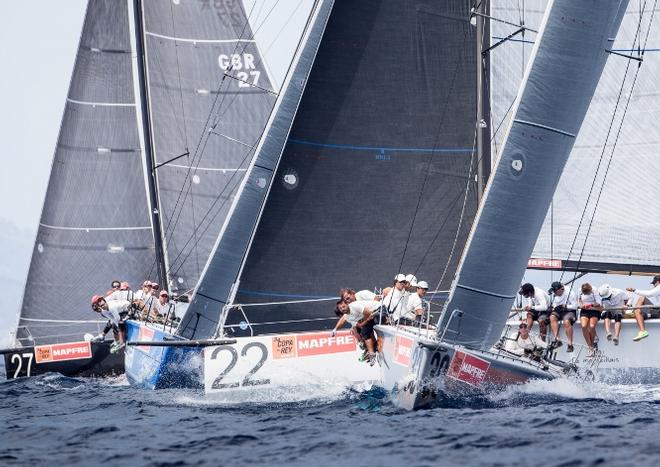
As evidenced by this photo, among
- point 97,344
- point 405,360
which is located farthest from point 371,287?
point 97,344

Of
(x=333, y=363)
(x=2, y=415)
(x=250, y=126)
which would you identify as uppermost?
(x=250, y=126)

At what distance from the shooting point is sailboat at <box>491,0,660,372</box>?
20516 millimetres

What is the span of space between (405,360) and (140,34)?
14.5 m

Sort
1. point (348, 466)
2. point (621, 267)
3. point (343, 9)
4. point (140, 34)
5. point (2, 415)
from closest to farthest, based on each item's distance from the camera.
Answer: point (348, 466)
point (2, 415)
point (343, 9)
point (621, 267)
point (140, 34)

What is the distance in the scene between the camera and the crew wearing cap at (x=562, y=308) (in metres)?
18.4

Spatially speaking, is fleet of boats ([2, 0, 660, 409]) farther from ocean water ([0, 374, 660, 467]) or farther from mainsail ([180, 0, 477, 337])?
ocean water ([0, 374, 660, 467])

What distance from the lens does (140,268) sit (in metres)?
26.5

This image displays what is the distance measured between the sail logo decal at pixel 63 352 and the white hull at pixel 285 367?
22.8 ft

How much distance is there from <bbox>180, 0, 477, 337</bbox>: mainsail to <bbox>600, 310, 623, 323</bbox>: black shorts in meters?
2.72

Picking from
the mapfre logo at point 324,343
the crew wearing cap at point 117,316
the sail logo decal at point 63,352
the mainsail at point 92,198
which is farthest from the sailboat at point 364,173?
the mainsail at point 92,198

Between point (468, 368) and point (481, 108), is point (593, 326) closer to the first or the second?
point (481, 108)

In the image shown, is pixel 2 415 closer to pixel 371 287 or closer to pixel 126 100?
pixel 371 287

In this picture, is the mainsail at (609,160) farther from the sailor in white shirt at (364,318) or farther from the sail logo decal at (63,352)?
the sail logo decal at (63,352)

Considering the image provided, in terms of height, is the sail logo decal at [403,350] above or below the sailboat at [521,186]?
below
